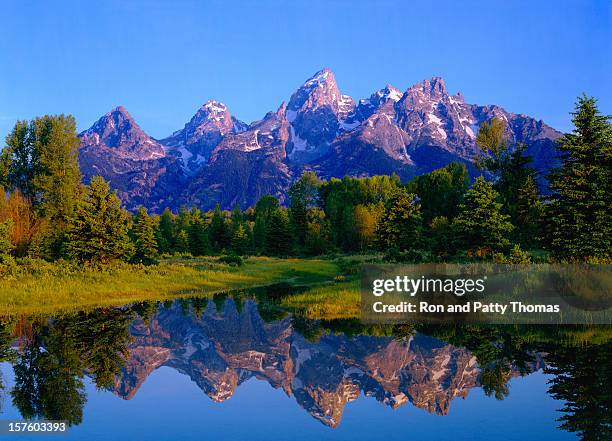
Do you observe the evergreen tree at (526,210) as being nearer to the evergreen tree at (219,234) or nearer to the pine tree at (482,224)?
the pine tree at (482,224)

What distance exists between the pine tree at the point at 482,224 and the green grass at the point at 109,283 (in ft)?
48.2

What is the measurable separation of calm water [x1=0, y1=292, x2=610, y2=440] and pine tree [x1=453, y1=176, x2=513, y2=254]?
20.4m

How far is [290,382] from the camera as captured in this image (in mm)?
18359

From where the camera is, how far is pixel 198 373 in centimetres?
1980

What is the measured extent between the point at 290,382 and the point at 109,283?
24085 millimetres

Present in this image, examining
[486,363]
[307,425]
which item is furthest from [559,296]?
[307,425]

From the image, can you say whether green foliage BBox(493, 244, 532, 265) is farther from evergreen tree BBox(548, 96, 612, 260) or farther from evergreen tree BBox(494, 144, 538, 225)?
evergreen tree BBox(494, 144, 538, 225)

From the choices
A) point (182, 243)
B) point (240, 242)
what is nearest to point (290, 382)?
point (240, 242)

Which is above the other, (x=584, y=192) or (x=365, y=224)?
(x=365, y=224)

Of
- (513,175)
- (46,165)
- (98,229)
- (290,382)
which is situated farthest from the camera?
(513,175)

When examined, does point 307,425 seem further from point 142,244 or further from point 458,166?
point 458,166

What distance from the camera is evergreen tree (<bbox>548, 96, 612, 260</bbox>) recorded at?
31859mm

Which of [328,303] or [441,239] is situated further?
[441,239]

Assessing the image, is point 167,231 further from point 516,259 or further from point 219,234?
point 516,259
